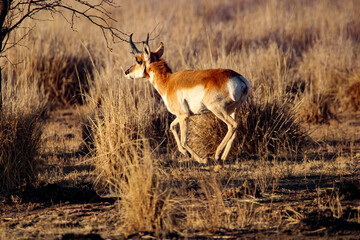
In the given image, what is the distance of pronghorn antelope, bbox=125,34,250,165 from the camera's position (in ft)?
23.2

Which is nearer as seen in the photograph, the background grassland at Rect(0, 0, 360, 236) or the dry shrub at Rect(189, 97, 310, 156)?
the background grassland at Rect(0, 0, 360, 236)

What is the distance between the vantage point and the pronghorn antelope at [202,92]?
278 inches

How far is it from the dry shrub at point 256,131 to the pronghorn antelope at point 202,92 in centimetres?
74

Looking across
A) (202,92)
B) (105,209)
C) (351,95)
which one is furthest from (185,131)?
(351,95)

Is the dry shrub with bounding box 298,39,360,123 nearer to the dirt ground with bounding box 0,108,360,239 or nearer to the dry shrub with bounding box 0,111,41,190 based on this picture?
the dirt ground with bounding box 0,108,360,239

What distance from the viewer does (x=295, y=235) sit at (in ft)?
15.9

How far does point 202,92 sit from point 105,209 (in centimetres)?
234

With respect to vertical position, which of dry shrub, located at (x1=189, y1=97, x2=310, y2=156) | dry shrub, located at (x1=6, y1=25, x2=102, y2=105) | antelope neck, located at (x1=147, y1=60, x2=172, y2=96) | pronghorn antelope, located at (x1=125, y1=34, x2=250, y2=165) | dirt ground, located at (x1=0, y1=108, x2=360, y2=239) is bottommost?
dirt ground, located at (x1=0, y1=108, x2=360, y2=239)

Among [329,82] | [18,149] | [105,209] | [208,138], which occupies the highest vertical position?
[329,82]

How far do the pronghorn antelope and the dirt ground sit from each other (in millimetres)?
1141

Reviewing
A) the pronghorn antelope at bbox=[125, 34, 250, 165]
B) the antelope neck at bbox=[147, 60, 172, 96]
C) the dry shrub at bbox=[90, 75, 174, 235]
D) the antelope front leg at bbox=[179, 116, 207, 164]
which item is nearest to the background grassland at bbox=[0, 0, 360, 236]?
the dry shrub at bbox=[90, 75, 174, 235]

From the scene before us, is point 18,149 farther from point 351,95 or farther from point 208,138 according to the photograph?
point 351,95

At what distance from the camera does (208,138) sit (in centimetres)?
862

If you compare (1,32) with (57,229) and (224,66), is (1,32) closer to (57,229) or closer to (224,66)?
(57,229)
